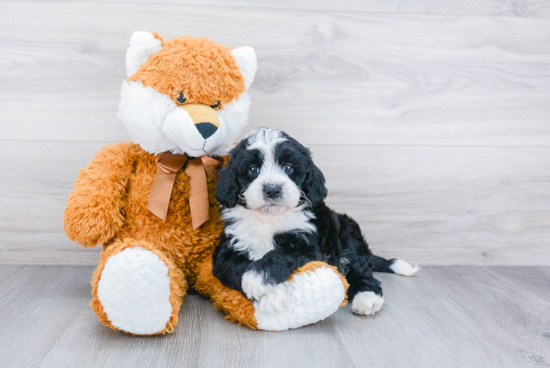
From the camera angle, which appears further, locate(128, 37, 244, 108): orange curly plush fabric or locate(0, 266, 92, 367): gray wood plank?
locate(128, 37, 244, 108): orange curly plush fabric

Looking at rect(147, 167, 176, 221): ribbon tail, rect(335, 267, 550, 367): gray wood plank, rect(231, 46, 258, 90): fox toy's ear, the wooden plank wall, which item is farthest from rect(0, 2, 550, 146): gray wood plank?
rect(335, 267, 550, 367): gray wood plank

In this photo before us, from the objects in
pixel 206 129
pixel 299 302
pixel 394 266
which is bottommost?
pixel 394 266

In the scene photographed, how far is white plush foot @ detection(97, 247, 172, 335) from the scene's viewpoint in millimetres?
1005

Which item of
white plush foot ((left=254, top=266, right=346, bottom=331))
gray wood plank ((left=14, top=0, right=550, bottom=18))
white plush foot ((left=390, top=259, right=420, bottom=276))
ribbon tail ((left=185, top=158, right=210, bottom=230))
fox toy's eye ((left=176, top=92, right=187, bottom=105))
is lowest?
white plush foot ((left=390, top=259, right=420, bottom=276))

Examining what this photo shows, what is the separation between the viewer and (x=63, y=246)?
64.9 inches

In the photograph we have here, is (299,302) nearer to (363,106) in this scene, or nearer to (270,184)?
(270,184)

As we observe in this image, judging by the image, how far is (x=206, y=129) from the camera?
116 centimetres

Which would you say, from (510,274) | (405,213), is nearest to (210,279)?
(405,213)

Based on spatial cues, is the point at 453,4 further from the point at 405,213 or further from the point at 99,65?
the point at 99,65

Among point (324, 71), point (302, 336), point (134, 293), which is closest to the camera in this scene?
point (134, 293)

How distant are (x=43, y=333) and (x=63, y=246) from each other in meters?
0.61

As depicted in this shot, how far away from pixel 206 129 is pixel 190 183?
0.67ft

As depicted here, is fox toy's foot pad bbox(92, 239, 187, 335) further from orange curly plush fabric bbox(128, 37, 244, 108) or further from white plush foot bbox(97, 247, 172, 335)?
orange curly plush fabric bbox(128, 37, 244, 108)

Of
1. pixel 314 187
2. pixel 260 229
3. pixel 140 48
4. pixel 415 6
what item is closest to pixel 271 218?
pixel 260 229
